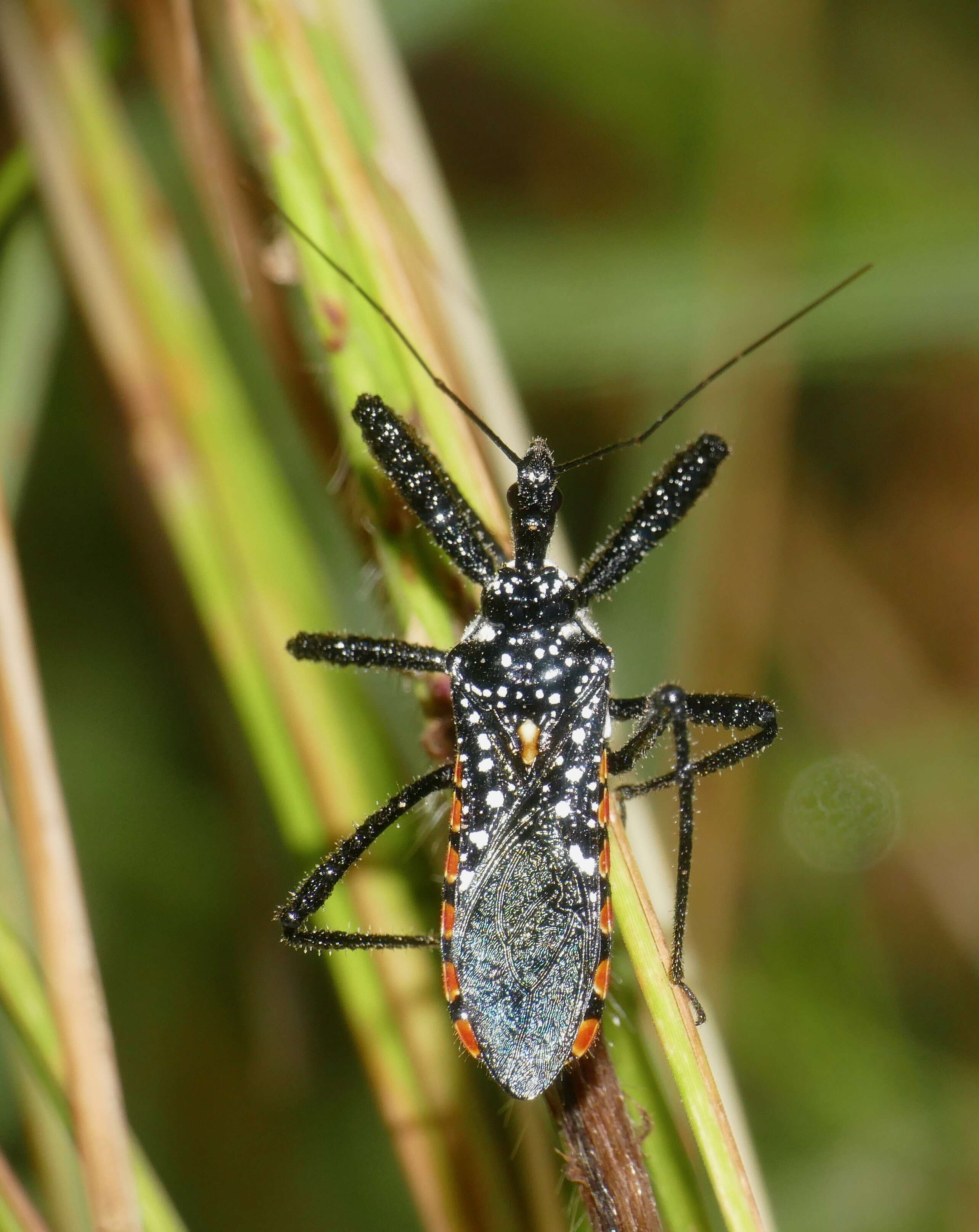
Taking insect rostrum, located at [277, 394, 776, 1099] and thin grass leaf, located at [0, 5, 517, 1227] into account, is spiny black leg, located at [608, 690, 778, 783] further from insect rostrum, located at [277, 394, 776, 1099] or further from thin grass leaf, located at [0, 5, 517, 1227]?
thin grass leaf, located at [0, 5, 517, 1227]

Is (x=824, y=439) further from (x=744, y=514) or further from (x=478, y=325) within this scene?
(x=478, y=325)

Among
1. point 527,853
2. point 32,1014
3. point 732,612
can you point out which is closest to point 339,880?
point 527,853

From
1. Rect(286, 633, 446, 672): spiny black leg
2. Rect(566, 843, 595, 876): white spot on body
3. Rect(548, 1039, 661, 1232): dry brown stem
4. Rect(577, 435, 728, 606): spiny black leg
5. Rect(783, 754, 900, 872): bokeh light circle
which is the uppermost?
Rect(577, 435, 728, 606): spiny black leg

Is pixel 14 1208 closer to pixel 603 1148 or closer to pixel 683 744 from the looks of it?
pixel 603 1148

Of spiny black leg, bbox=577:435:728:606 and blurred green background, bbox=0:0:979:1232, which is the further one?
blurred green background, bbox=0:0:979:1232

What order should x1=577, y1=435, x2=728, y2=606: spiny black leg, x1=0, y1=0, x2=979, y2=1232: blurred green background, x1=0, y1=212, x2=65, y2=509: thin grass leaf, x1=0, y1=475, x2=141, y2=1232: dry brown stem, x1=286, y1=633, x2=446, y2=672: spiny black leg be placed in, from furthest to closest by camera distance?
x1=0, y1=0, x2=979, y2=1232: blurred green background, x1=577, y1=435, x2=728, y2=606: spiny black leg, x1=0, y1=212, x2=65, y2=509: thin grass leaf, x1=286, y1=633, x2=446, y2=672: spiny black leg, x1=0, y1=475, x2=141, y2=1232: dry brown stem

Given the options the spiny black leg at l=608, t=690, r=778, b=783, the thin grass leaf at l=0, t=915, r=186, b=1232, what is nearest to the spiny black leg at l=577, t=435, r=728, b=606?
the spiny black leg at l=608, t=690, r=778, b=783

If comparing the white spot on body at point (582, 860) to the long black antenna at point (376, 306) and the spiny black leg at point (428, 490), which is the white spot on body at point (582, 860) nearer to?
the spiny black leg at point (428, 490)
